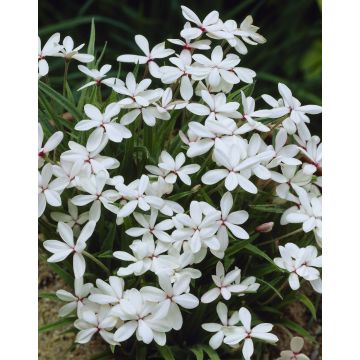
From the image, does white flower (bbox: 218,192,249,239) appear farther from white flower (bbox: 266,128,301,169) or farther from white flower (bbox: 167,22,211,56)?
white flower (bbox: 167,22,211,56)

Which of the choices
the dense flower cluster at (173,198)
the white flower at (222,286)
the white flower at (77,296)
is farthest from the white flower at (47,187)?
the white flower at (222,286)

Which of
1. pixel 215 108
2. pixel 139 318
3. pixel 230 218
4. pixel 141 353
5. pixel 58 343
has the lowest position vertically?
pixel 58 343

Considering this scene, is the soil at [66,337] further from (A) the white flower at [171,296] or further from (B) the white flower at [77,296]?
(A) the white flower at [171,296]

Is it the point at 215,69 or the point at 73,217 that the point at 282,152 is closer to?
the point at 215,69

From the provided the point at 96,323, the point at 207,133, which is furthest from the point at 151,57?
the point at 96,323

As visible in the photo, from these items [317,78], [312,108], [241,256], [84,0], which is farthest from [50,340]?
[84,0]

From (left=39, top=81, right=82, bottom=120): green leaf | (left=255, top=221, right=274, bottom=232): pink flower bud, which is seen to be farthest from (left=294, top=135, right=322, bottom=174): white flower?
(left=39, top=81, right=82, bottom=120): green leaf
